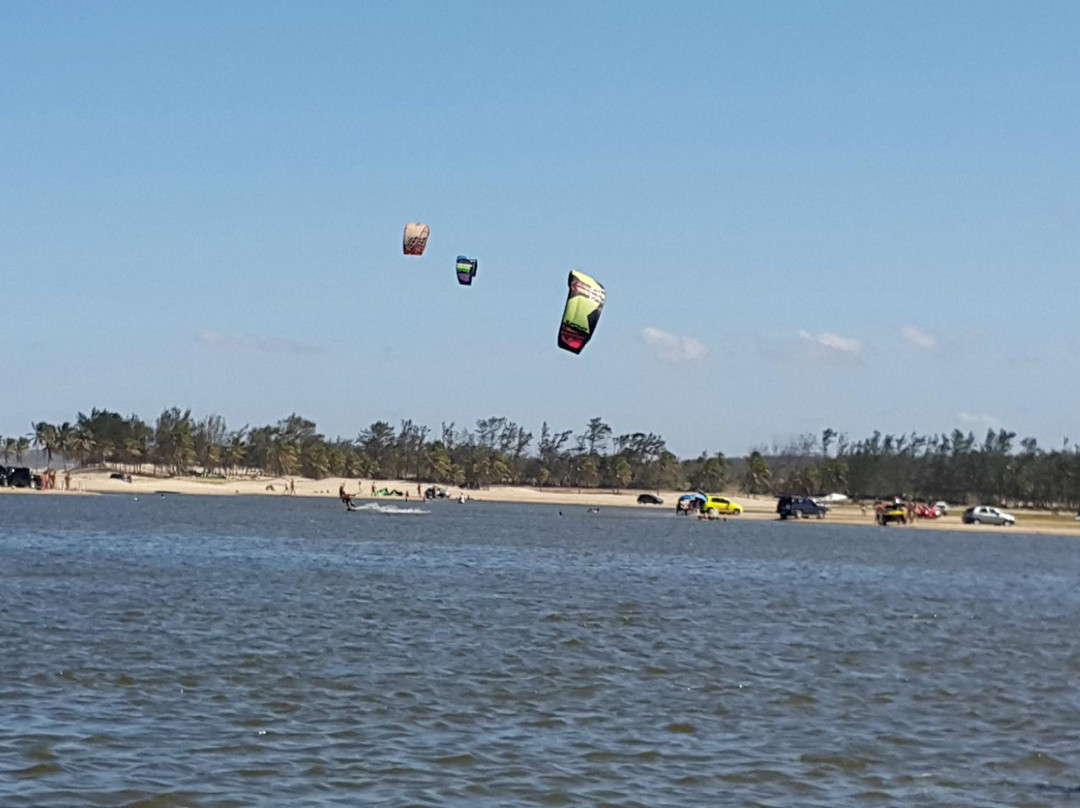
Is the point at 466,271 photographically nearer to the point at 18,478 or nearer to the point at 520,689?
the point at 520,689

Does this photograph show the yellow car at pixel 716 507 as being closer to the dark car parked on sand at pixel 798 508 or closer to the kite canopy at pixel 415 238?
the dark car parked on sand at pixel 798 508

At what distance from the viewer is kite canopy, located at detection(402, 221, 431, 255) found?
45.8 meters

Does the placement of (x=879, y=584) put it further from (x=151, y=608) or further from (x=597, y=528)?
(x=597, y=528)

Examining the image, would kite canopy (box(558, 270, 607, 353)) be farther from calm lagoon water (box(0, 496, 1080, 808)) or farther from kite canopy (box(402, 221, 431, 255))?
kite canopy (box(402, 221, 431, 255))

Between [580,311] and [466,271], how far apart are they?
16.1 metres

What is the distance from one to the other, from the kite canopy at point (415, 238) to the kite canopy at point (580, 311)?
13391 mm

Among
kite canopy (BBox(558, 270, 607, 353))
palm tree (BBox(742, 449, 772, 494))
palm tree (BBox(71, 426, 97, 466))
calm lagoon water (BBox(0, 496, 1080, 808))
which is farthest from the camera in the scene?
palm tree (BBox(71, 426, 97, 466))

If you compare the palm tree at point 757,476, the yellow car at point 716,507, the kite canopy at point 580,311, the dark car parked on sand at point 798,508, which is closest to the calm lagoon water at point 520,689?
the kite canopy at point 580,311

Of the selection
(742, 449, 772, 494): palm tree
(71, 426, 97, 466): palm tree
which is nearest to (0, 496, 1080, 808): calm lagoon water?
(742, 449, 772, 494): palm tree

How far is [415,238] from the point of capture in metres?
46.5

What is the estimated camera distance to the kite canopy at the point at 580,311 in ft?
106

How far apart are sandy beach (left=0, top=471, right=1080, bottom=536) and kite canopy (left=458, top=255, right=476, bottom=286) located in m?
63.8

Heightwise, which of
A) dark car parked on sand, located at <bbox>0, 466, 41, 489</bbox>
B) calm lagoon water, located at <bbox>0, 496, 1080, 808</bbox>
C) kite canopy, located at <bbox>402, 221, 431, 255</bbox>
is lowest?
calm lagoon water, located at <bbox>0, 496, 1080, 808</bbox>

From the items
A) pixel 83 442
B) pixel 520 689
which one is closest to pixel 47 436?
pixel 83 442
